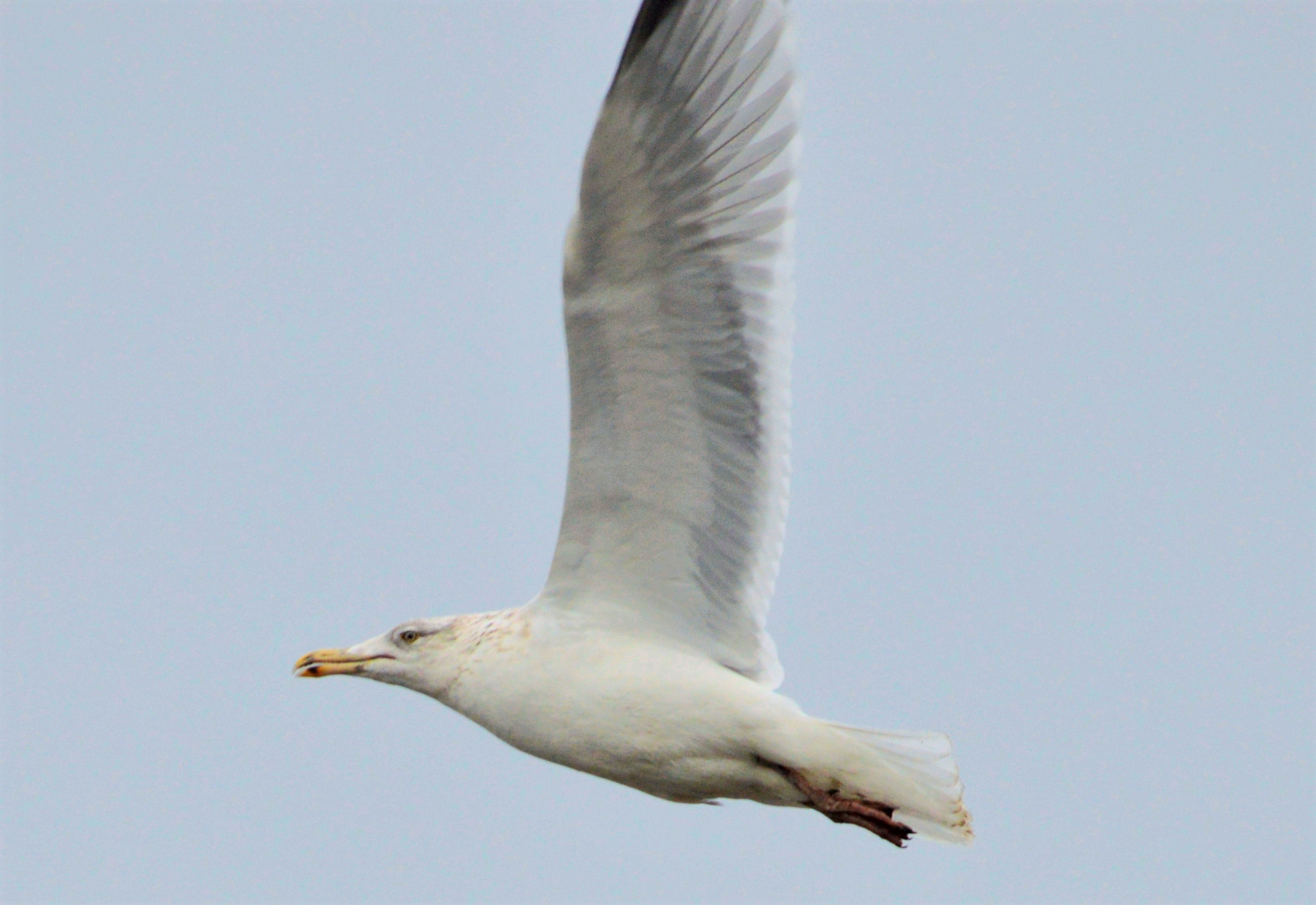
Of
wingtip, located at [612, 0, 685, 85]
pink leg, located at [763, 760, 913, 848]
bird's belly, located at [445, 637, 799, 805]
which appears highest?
wingtip, located at [612, 0, 685, 85]

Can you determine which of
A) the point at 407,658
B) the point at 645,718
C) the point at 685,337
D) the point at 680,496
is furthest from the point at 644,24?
the point at 407,658

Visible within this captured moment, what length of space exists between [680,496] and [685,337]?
0.71m

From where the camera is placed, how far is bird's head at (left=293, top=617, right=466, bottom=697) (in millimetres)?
7102

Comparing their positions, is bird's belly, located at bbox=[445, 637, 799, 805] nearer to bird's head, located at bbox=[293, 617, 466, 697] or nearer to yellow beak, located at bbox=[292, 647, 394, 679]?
bird's head, located at bbox=[293, 617, 466, 697]

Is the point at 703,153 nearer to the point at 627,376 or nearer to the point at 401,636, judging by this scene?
the point at 627,376

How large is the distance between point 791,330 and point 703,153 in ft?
2.62

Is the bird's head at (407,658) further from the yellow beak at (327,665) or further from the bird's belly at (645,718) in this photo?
the bird's belly at (645,718)

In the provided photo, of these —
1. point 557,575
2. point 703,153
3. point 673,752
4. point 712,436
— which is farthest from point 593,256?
point 673,752

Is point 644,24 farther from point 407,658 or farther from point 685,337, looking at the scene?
point 407,658

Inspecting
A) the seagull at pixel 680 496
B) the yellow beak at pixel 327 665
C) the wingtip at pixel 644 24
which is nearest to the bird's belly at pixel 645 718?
the seagull at pixel 680 496

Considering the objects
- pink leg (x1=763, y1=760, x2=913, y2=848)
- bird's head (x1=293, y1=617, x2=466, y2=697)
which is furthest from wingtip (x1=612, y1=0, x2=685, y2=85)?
pink leg (x1=763, y1=760, x2=913, y2=848)

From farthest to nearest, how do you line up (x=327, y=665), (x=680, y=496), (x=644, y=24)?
(x=327, y=665) < (x=680, y=496) < (x=644, y=24)

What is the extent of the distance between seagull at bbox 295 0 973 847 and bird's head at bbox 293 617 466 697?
0.01 meters

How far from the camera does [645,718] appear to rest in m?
6.64
